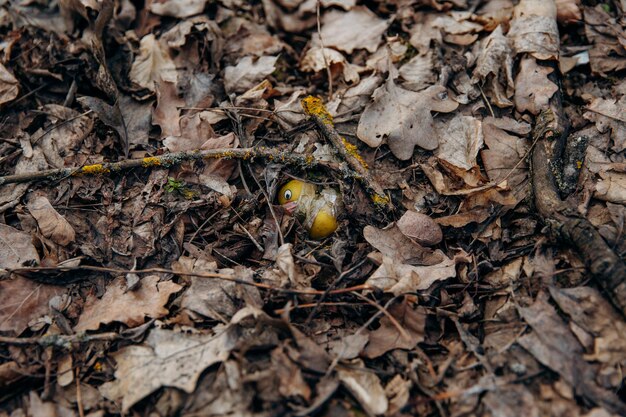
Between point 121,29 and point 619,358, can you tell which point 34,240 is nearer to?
point 121,29

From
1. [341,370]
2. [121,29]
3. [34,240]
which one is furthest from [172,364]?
[121,29]

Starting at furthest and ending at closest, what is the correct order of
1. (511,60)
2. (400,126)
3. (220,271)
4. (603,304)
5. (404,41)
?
(404,41)
(511,60)
(400,126)
(220,271)
(603,304)

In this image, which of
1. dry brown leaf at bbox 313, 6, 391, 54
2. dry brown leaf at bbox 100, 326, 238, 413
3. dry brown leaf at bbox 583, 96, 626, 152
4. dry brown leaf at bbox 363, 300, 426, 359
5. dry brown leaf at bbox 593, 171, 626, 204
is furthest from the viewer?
dry brown leaf at bbox 313, 6, 391, 54

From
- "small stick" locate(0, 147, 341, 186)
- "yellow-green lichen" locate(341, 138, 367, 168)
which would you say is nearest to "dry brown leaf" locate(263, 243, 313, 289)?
"small stick" locate(0, 147, 341, 186)

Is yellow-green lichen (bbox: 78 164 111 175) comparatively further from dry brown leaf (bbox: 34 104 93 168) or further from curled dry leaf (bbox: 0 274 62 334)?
curled dry leaf (bbox: 0 274 62 334)

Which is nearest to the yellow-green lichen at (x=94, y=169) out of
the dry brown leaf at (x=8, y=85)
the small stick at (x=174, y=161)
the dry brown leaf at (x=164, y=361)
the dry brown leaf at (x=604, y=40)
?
the small stick at (x=174, y=161)

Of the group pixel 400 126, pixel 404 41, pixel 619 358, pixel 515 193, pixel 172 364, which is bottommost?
pixel 172 364
